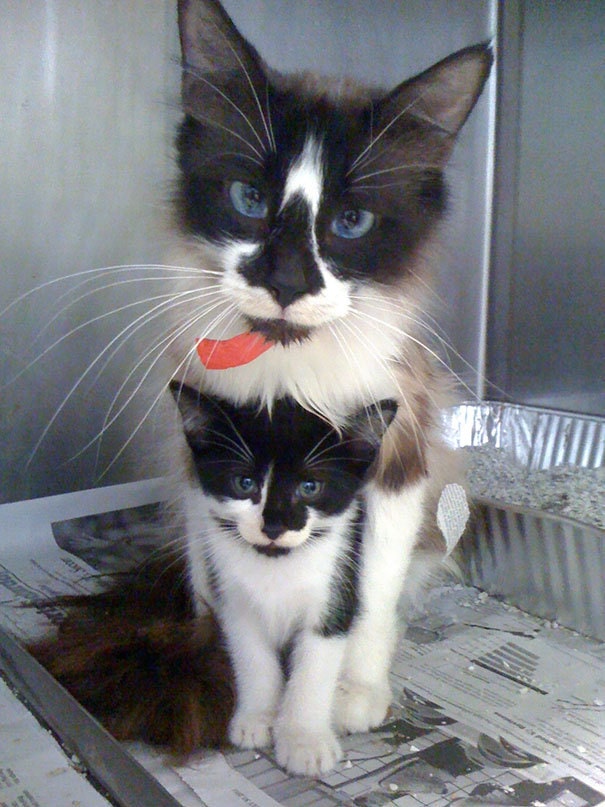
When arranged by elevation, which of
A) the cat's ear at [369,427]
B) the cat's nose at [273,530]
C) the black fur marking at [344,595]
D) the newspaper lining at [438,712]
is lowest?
the newspaper lining at [438,712]

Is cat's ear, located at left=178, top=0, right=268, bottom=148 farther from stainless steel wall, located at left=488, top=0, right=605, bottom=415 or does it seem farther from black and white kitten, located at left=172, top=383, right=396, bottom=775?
stainless steel wall, located at left=488, top=0, right=605, bottom=415

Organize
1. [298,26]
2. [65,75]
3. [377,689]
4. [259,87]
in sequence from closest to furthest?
[259,87] < [377,689] < [65,75] < [298,26]

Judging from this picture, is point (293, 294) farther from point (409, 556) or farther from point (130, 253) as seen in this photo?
point (130, 253)

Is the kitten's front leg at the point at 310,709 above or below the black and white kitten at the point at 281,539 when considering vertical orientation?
below

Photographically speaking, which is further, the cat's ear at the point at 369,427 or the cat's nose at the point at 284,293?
the cat's ear at the point at 369,427

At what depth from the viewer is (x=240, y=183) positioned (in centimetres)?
94

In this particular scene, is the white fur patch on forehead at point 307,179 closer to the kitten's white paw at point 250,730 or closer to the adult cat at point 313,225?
the adult cat at point 313,225

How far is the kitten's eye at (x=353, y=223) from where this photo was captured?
927 millimetres

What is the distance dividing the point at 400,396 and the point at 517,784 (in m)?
0.51

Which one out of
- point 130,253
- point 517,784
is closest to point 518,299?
point 130,253

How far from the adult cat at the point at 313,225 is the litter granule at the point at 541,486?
0.50m

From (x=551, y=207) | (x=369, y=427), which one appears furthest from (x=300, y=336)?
(x=551, y=207)

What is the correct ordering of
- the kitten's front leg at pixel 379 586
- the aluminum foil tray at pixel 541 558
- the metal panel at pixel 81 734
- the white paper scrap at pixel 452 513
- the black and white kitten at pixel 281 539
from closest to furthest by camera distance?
the metal panel at pixel 81 734 → the black and white kitten at pixel 281 539 → the kitten's front leg at pixel 379 586 → the aluminum foil tray at pixel 541 558 → the white paper scrap at pixel 452 513

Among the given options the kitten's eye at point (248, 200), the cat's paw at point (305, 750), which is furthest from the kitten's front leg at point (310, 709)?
the kitten's eye at point (248, 200)
